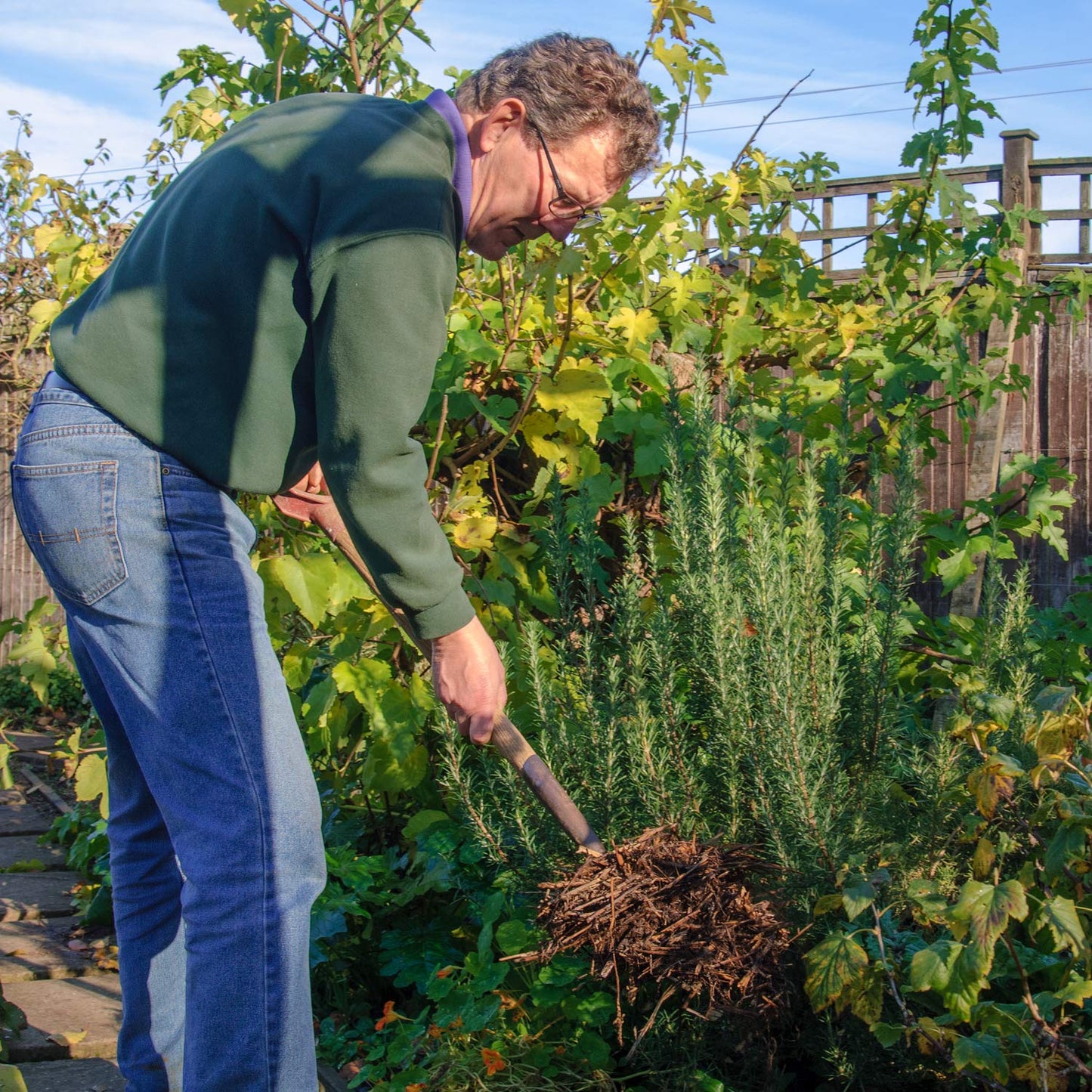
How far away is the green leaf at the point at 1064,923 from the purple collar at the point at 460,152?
4.48 feet

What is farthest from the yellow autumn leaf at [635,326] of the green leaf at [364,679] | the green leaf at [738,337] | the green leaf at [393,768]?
the green leaf at [393,768]

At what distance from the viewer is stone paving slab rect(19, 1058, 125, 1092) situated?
2338 millimetres

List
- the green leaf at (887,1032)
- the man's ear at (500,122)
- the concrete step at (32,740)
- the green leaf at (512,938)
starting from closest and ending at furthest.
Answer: the green leaf at (887,1032) < the man's ear at (500,122) < the green leaf at (512,938) < the concrete step at (32,740)

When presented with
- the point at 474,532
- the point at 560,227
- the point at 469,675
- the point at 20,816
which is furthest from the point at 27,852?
the point at 560,227

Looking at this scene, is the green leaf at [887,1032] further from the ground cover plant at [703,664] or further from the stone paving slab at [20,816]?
the stone paving slab at [20,816]

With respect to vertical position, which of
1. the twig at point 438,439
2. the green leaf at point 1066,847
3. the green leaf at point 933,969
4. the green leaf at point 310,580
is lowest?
the green leaf at point 933,969

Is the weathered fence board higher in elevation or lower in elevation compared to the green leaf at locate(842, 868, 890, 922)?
higher

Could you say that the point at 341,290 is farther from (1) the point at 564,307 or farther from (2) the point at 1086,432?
(2) the point at 1086,432

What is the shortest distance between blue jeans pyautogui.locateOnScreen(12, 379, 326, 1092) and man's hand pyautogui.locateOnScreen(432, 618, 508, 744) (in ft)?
0.82

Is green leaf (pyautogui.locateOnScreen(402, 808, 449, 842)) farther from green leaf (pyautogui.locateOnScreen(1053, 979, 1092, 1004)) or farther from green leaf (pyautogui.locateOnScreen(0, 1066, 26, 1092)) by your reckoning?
green leaf (pyautogui.locateOnScreen(1053, 979, 1092, 1004))

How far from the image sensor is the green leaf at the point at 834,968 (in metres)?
1.70

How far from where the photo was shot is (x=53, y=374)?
1.74 m

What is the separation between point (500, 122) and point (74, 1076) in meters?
2.13

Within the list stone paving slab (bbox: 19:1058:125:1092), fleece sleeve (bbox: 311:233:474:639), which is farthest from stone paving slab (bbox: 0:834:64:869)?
fleece sleeve (bbox: 311:233:474:639)
